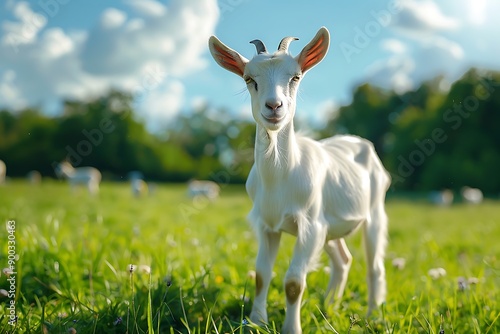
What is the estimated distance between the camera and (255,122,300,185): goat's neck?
324 cm

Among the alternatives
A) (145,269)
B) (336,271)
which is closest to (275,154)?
(145,269)

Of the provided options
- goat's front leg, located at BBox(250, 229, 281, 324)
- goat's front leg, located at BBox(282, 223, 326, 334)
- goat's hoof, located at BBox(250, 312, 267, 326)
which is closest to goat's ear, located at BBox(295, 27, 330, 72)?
goat's front leg, located at BBox(282, 223, 326, 334)

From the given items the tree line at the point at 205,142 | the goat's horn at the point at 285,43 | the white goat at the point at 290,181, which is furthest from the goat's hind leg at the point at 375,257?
the tree line at the point at 205,142

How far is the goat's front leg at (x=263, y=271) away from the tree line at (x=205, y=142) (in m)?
21.6

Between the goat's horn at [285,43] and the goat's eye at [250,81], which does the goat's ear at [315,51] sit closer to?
the goat's horn at [285,43]

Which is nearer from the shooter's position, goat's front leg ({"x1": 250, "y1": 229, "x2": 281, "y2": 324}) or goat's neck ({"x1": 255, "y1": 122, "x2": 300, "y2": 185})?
goat's neck ({"x1": 255, "y1": 122, "x2": 300, "y2": 185})

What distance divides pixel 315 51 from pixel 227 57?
58cm

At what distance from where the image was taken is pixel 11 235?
3.86 metres

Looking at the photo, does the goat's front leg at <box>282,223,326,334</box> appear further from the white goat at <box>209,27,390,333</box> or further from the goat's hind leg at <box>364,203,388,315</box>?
the goat's hind leg at <box>364,203,388,315</box>

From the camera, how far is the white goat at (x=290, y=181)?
3.00 meters

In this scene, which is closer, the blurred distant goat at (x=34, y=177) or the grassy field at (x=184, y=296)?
the grassy field at (x=184, y=296)

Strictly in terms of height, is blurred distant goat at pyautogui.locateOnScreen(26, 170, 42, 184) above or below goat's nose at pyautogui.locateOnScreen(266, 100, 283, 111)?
below

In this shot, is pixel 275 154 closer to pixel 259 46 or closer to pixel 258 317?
pixel 259 46

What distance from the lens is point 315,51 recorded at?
316cm
